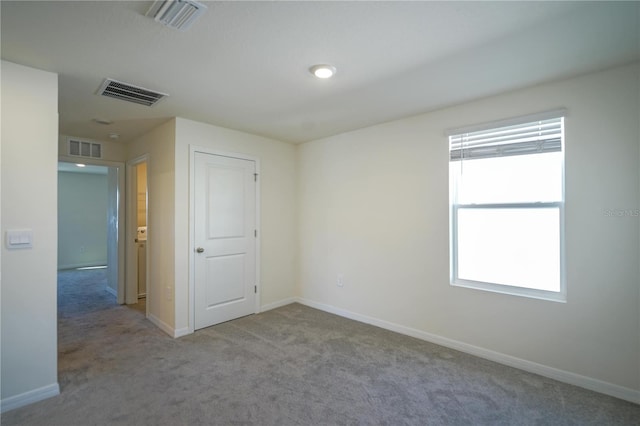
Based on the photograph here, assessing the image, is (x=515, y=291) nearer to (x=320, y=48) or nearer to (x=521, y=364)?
(x=521, y=364)

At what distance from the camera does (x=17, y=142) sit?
2.15m

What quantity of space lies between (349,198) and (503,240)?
1815 millimetres

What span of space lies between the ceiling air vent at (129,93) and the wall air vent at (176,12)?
3.59 ft

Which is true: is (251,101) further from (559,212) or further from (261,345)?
(559,212)

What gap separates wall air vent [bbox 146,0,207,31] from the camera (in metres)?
1.55

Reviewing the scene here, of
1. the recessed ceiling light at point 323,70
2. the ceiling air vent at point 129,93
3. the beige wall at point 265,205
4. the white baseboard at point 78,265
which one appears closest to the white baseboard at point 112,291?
the beige wall at point 265,205

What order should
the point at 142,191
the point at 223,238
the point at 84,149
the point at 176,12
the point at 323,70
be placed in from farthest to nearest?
the point at 142,191 → the point at 84,149 → the point at 223,238 → the point at 323,70 → the point at 176,12

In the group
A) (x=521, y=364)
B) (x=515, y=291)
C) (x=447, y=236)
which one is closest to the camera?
(x=521, y=364)

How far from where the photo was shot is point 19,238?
2.14 metres

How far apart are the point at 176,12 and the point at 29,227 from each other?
187 cm

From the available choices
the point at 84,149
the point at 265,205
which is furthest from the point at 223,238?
the point at 84,149

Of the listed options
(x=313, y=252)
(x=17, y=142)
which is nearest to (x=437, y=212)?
(x=313, y=252)

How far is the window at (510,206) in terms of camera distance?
100 inches

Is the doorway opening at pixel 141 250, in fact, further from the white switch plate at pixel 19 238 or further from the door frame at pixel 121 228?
the white switch plate at pixel 19 238
